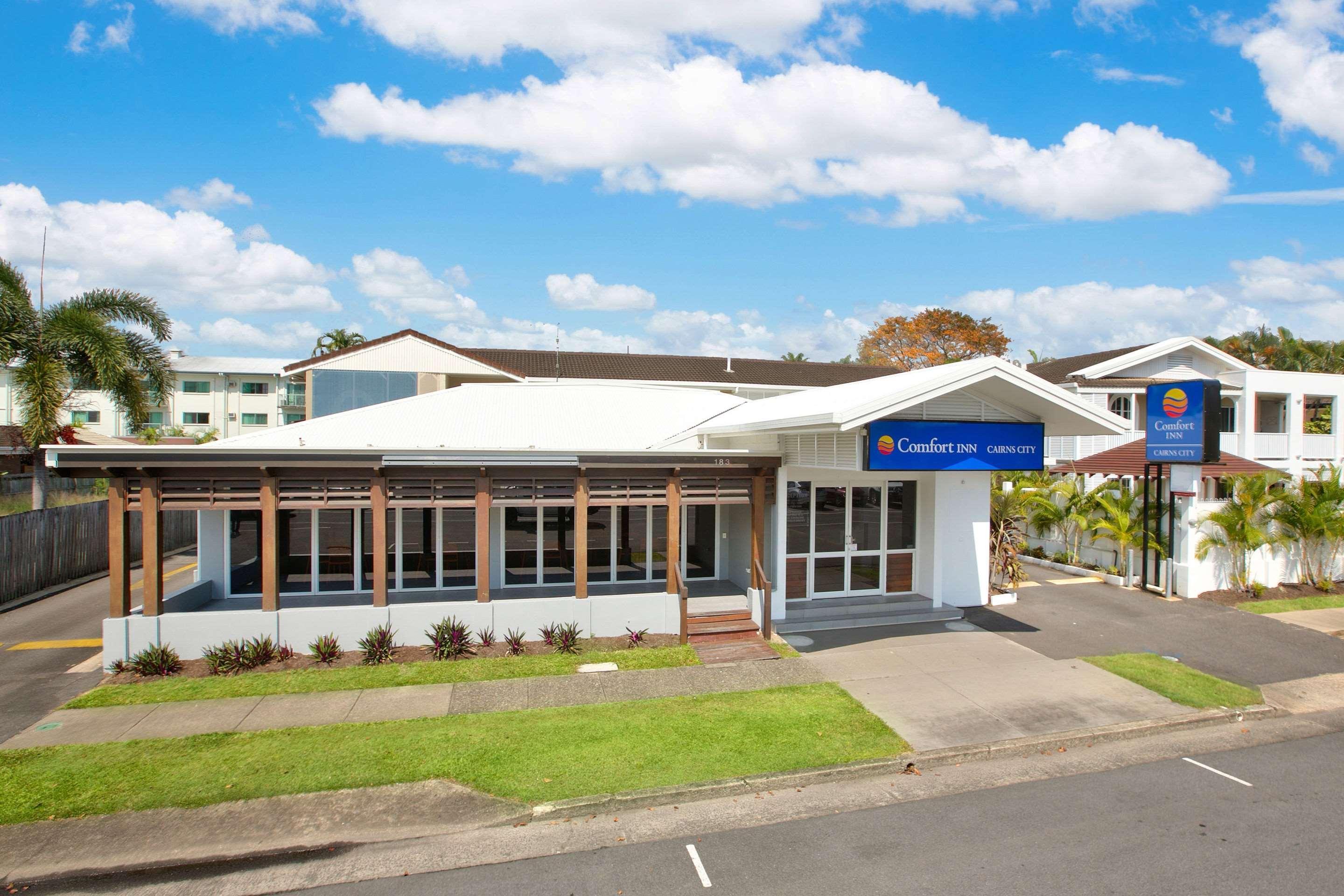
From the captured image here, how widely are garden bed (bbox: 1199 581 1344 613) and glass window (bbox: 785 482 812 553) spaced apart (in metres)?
9.36

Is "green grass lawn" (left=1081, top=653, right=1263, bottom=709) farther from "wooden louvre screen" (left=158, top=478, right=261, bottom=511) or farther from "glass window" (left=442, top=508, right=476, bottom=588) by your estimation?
"wooden louvre screen" (left=158, top=478, right=261, bottom=511)

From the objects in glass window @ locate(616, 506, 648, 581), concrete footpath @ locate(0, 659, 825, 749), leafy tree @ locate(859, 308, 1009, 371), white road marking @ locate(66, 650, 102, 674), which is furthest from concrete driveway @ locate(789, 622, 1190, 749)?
leafy tree @ locate(859, 308, 1009, 371)

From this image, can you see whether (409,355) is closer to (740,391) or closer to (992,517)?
(740,391)

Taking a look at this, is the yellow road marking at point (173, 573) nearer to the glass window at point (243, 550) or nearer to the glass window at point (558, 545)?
the glass window at point (243, 550)

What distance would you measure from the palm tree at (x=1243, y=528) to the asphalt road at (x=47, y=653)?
21.1m

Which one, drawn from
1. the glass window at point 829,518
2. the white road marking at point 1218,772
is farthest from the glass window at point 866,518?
the white road marking at point 1218,772

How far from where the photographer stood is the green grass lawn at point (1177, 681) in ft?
32.7

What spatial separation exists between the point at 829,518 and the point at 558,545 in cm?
543

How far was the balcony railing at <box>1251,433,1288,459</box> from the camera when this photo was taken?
2536 centimetres

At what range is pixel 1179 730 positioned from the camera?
9.22 meters

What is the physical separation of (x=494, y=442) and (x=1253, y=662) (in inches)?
530

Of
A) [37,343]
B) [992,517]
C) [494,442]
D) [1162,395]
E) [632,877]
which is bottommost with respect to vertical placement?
[632,877]

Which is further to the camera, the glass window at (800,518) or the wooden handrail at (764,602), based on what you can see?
the glass window at (800,518)

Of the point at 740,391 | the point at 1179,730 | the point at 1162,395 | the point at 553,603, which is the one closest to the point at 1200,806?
the point at 1179,730
